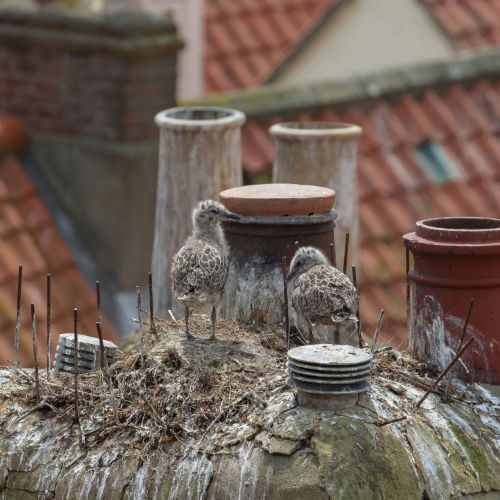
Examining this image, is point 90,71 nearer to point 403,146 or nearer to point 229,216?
point 403,146

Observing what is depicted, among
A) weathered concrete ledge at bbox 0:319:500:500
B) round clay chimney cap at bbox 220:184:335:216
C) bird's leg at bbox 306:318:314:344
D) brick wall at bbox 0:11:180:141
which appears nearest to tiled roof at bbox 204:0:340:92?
brick wall at bbox 0:11:180:141

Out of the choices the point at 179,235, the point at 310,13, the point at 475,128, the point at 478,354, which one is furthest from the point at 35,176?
the point at 478,354

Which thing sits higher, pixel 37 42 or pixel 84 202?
pixel 37 42

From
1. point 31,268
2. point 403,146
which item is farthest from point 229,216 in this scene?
point 403,146

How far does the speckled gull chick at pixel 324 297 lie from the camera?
7387 mm

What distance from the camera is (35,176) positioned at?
1272cm

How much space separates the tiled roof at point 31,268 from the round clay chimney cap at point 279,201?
3416 millimetres

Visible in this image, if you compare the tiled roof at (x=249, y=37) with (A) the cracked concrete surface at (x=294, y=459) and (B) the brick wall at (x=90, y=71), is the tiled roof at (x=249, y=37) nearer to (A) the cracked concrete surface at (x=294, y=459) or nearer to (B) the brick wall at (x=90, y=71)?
(B) the brick wall at (x=90, y=71)

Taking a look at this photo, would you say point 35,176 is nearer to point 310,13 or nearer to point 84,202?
point 84,202

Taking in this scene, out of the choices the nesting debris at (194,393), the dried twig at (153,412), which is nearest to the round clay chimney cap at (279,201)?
the nesting debris at (194,393)

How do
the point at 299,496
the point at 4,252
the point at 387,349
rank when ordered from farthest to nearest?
1. the point at 4,252
2. the point at 387,349
3. the point at 299,496

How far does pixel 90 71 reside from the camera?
12.3m

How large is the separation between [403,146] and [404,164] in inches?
7.6

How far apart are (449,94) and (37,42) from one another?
3844mm
